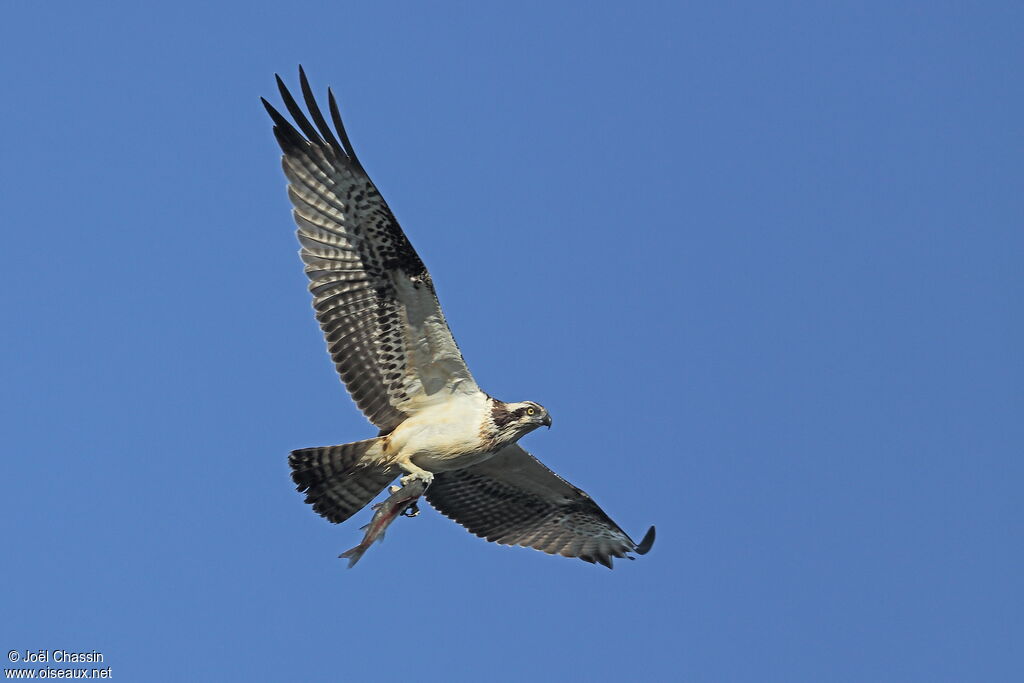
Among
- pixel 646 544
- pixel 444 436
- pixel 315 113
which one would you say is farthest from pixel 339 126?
pixel 646 544

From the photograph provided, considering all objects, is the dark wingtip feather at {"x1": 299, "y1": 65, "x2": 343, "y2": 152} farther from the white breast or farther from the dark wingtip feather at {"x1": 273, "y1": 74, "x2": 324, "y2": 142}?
the white breast

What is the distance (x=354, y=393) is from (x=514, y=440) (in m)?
1.36

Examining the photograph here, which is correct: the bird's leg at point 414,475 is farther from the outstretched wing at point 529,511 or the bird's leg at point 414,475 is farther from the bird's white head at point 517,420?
the outstretched wing at point 529,511

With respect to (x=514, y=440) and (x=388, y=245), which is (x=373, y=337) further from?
(x=514, y=440)

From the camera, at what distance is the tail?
10.4m

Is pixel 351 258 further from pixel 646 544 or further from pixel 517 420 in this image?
pixel 646 544

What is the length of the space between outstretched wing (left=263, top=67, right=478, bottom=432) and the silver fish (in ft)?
3.34

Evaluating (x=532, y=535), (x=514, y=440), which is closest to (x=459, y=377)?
(x=514, y=440)

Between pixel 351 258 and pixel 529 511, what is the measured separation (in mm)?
3061

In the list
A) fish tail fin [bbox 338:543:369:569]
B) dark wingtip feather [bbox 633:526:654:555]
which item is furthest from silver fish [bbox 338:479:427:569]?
dark wingtip feather [bbox 633:526:654:555]

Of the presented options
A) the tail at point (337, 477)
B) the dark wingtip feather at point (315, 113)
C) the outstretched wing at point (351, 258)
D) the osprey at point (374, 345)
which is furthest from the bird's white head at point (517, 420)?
the dark wingtip feather at point (315, 113)

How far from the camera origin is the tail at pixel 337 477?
A: 1041cm

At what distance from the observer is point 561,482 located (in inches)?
462

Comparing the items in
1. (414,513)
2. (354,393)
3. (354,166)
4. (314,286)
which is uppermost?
(354,166)
